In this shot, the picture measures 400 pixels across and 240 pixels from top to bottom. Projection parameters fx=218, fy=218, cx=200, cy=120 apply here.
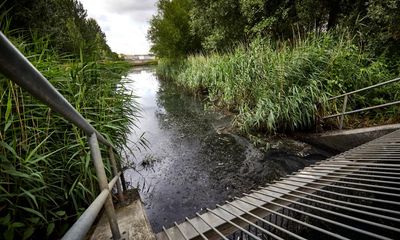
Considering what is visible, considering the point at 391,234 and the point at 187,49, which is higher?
the point at 187,49

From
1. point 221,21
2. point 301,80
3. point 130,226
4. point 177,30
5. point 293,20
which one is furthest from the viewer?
point 177,30

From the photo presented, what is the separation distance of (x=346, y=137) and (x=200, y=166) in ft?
7.53


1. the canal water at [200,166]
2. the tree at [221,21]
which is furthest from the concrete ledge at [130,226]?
the tree at [221,21]

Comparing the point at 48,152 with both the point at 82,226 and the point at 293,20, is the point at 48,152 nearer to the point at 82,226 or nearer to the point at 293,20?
the point at 82,226

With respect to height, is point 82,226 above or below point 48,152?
above

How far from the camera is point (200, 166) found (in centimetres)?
336

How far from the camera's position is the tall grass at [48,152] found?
4.45ft

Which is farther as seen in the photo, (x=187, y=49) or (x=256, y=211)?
(x=187, y=49)

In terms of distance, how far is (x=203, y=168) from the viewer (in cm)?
329

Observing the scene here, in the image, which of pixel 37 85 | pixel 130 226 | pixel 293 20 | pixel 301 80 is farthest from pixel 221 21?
pixel 37 85

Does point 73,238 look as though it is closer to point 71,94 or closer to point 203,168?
point 71,94

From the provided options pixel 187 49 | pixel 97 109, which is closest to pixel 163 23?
pixel 187 49

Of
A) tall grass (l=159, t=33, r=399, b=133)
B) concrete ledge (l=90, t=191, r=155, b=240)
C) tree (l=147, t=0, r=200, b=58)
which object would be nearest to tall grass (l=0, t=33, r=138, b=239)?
concrete ledge (l=90, t=191, r=155, b=240)

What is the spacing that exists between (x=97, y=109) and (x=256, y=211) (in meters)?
1.86
